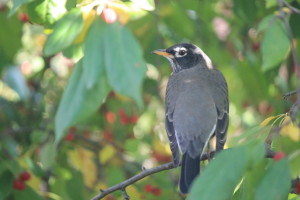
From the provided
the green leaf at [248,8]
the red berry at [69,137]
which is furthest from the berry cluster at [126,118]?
the green leaf at [248,8]

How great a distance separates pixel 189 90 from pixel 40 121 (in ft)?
5.82

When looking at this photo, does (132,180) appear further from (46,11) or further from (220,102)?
(220,102)

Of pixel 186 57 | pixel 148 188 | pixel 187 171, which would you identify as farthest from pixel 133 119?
pixel 187 171

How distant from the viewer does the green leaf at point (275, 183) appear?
185 cm

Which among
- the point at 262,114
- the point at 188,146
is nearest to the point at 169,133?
the point at 188,146

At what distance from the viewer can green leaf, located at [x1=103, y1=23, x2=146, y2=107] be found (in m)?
1.97

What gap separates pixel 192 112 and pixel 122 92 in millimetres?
1924

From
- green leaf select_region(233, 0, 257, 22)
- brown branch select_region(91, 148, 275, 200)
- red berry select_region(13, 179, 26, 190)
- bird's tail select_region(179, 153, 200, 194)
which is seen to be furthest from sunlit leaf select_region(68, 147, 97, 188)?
brown branch select_region(91, 148, 275, 200)

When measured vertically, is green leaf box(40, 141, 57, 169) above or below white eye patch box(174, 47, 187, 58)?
below

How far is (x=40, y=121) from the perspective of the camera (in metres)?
5.40

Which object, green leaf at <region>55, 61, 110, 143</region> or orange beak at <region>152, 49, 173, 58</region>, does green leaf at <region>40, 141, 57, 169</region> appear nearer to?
orange beak at <region>152, 49, 173, 58</region>

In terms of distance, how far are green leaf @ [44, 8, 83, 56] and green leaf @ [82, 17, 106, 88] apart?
10 cm

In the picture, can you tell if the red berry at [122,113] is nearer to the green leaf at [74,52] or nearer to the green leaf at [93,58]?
the green leaf at [74,52]

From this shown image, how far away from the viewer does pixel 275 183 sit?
1.88 metres
